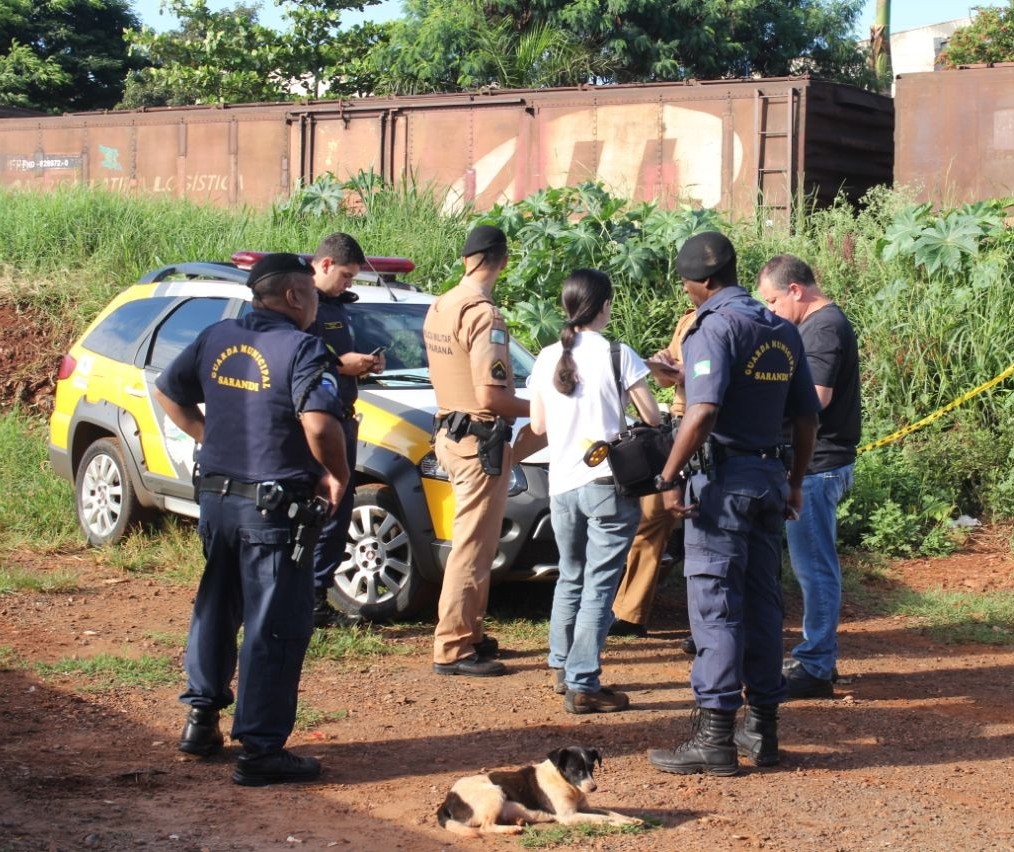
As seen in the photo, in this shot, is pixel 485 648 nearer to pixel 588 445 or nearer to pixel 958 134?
pixel 588 445

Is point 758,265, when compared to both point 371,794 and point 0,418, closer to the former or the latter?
point 0,418

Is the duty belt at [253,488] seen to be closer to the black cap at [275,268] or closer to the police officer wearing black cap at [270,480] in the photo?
the police officer wearing black cap at [270,480]

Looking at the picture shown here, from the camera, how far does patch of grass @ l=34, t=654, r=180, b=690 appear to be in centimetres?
568

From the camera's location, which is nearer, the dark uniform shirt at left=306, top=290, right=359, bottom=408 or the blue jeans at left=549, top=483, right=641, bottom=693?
the blue jeans at left=549, top=483, right=641, bottom=693

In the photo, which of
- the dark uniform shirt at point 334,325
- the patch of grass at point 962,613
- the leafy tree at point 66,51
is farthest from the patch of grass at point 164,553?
the leafy tree at point 66,51

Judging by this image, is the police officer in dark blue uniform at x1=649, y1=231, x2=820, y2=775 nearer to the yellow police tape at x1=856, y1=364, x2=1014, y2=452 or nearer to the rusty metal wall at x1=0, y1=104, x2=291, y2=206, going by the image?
the yellow police tape at x1=856, y1=364, x2=1014, y2=452

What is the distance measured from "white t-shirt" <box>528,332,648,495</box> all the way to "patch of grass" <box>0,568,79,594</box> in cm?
359

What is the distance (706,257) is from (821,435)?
121 cm

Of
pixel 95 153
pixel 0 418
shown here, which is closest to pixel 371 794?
pixel 0 418

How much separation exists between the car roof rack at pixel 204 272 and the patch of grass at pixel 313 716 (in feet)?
9.89

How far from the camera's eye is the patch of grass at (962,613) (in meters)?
6.89

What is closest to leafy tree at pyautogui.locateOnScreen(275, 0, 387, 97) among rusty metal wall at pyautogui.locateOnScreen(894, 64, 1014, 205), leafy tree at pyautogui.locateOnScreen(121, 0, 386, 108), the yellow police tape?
leafy tree at pyautogui.locateOnScreen(121, 0, 386, 108)

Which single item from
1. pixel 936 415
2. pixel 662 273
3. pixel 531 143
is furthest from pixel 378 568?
pixel 531 143

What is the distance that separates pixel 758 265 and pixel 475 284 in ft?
22.8
